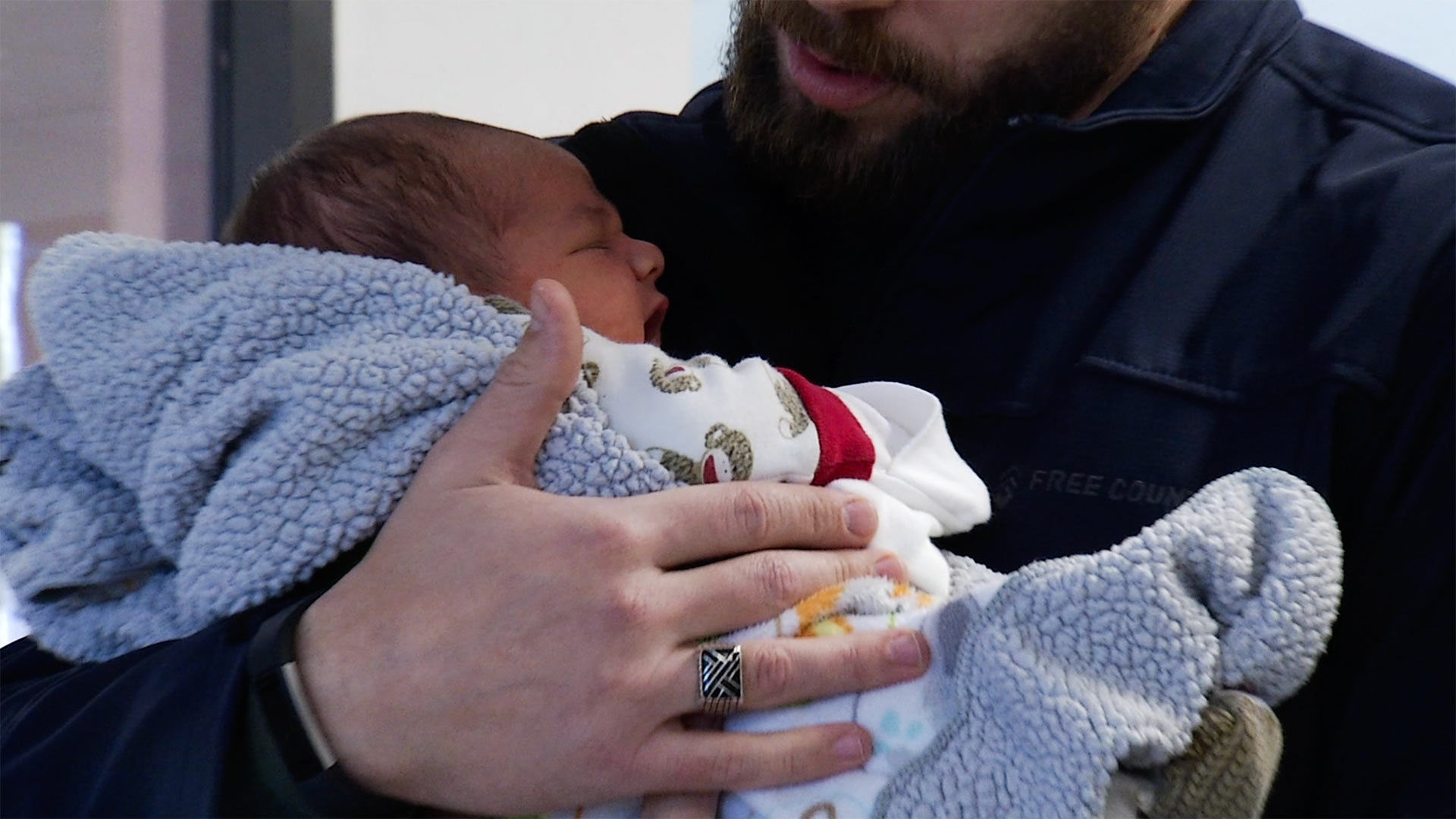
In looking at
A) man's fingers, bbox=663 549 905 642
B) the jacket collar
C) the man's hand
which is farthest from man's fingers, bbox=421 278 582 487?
the jacket collar

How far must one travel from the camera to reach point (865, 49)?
119 centimetres

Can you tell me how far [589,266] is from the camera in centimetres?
106

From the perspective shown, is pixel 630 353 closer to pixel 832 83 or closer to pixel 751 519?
pixel 751 519

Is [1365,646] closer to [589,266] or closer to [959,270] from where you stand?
[959,270]

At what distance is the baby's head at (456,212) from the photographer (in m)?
0.96

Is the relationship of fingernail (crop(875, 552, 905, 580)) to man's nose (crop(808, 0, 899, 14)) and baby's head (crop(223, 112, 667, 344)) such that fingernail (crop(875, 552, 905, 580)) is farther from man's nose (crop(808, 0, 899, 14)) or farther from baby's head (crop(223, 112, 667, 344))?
man's nose (crop(808, 0, 899, 14))

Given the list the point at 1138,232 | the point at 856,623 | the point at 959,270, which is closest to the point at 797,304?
the point at 959,270

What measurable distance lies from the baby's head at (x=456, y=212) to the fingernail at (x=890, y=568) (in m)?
0.34

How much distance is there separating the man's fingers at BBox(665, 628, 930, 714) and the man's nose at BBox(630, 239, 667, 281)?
1.52 feet

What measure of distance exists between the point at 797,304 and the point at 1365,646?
24.1 inches

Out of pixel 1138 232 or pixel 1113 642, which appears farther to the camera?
pixel 1138 232

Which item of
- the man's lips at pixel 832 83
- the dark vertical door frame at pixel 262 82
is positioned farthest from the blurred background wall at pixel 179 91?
the man's lips at pixel 832 83

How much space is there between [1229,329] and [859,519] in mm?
347

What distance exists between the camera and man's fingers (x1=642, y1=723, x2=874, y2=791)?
737 millimetres
